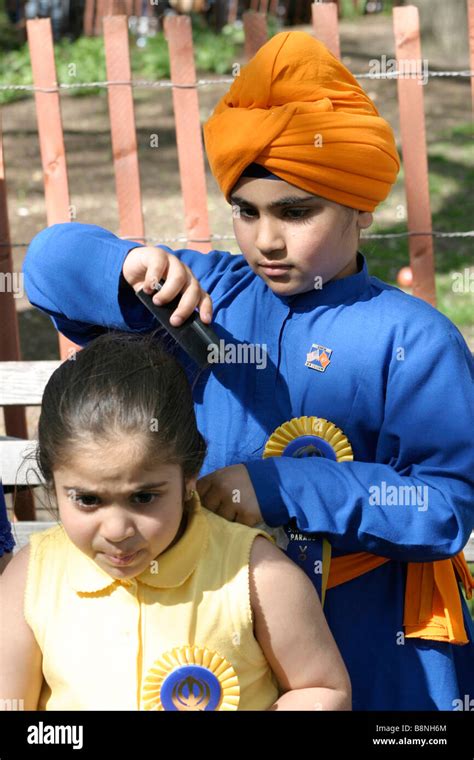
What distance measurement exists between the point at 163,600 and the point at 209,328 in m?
0.51

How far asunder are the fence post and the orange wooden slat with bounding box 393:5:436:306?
1671 mm

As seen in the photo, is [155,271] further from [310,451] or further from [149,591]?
[149,591]

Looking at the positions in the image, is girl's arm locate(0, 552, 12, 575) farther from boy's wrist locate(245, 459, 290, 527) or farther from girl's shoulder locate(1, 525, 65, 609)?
boy's wrist locate(245, 459, 290, 527)

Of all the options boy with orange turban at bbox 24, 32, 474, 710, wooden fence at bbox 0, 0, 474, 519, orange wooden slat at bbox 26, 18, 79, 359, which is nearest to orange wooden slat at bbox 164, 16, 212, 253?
wooden fence at bbox 0, 0, 474, 519

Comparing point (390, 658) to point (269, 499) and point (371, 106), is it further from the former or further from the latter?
point (371, 106)

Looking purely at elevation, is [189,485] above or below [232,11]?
below

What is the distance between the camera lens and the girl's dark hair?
2.00 metres

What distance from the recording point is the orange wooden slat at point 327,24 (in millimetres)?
4586

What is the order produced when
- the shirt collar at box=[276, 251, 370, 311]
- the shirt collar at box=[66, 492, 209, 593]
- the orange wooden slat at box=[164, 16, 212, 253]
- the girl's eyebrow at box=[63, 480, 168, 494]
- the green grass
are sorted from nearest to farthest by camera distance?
the girl's eyebrow at box=[63, 480, 168, 494], the shirt collar at box=[66, 492, 209, 593], the shirt collar at box=[276, 251, 370, 311], the orange wooden slat at box=[164, 16, 212, 253], the green grass

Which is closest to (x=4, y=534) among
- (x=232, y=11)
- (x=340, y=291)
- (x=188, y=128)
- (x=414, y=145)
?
(x=340, y=291)

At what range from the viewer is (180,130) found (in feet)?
15.6

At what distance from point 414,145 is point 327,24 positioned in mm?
606

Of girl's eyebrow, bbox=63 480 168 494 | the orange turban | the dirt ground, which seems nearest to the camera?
girl's eyebrow, bbox=63 480 168 494

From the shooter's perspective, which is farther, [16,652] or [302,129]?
[302,129]
